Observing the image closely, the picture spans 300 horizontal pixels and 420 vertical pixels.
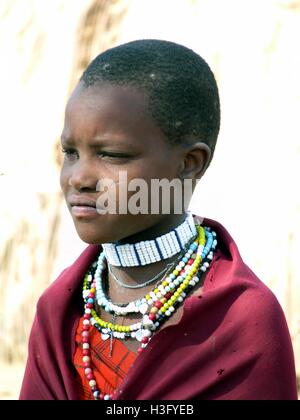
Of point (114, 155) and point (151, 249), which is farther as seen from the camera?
point (151, 249)

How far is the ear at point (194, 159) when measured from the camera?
2.08 metres

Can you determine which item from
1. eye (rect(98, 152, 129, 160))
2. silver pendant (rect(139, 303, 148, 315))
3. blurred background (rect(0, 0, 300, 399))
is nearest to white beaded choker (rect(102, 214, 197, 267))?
silver pendant (rect(139, 303, 148, 315))

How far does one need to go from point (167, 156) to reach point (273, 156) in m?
2.89

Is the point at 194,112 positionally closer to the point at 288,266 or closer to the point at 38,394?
the point at 38,394

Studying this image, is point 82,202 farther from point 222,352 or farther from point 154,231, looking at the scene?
point 222,352

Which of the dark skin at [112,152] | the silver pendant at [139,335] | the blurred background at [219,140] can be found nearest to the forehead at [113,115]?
the dark skin at [112,152]

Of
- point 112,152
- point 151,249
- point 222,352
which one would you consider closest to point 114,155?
point 112,152

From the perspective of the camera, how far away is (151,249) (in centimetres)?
210

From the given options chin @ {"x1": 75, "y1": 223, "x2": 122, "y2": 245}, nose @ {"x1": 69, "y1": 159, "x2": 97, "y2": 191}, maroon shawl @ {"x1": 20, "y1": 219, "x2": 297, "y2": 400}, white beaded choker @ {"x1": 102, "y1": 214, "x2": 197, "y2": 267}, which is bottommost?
maroon shawl @ {"x1": 20, "y1": 219, "x2": 297, "y2": 400}

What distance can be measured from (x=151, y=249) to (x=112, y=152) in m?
0.29

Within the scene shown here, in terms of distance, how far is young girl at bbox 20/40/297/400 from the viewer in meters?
2.00

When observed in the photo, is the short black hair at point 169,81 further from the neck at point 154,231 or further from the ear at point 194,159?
the neck at point 154,231

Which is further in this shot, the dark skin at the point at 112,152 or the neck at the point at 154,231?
the neck at the point at 154,231

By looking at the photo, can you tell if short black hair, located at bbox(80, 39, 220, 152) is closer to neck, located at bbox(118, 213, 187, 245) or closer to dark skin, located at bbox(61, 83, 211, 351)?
dark skin, located at bbox(61, 83, 211, 351)
